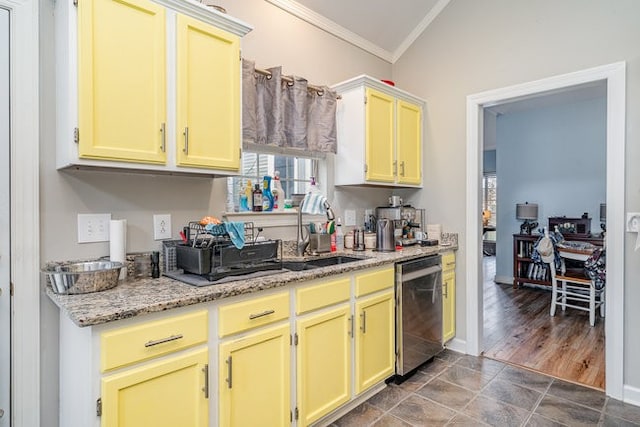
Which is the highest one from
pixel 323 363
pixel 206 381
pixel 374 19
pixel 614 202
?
pixel 374 19

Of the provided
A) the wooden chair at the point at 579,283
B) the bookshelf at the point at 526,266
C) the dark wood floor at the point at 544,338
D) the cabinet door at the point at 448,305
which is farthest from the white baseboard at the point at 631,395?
the bookshelf at the point at 526,266

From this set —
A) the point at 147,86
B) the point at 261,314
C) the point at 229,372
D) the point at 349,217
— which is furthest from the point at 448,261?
the point at 147,86

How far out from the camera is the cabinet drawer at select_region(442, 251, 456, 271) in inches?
115

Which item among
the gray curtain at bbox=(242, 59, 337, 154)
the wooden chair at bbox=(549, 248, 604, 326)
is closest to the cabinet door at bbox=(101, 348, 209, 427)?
the gray curtain at bbox=(242, 59, 337, 154)

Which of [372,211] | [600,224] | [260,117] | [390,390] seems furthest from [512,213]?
[260,117]

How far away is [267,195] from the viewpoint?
242 centimetres

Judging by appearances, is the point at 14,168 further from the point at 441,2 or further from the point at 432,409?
the point at 441,2

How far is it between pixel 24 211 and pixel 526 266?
571 centimetres

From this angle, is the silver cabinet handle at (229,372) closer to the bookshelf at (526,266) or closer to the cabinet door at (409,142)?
the cabinet door at (409,142)

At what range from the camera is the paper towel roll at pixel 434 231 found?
3148 mm

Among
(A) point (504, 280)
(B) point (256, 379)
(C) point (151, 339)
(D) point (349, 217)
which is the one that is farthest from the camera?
(A) point (504, 280)

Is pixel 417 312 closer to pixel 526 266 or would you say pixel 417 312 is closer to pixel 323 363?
pixel 323 363

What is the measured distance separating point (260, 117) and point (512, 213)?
4.94 meters

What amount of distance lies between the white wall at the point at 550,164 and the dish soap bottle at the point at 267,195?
15.2 ft
